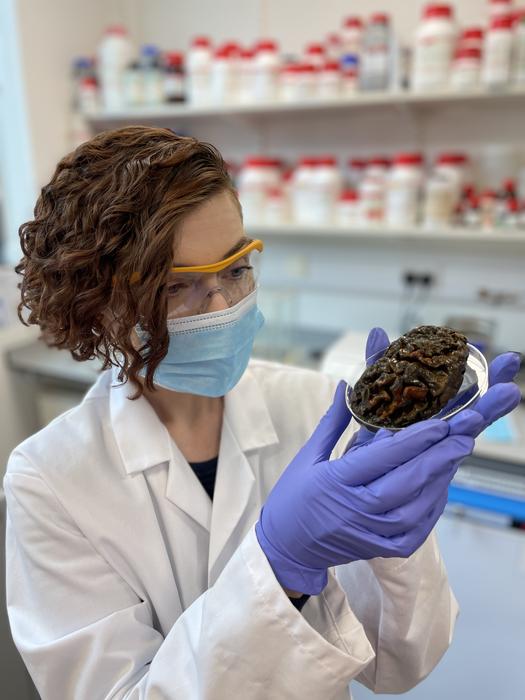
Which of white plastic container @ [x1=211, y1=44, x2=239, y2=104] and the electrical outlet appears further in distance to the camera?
the electrical outlet

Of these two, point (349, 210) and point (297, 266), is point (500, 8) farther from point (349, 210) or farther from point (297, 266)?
point (297, 266)

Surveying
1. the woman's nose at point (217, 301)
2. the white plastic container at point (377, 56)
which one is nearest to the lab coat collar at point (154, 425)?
the woman's nose at point (217, 301)

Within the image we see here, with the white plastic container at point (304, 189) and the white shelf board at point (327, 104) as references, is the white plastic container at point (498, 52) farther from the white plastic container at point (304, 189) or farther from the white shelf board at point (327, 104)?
the white plastic container at point (304, 189)

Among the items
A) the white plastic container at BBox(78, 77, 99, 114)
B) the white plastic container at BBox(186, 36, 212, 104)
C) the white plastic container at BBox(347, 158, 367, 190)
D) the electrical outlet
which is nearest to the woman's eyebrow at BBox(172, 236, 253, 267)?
the white plastic container at BBox(347, 158, 367, 190)

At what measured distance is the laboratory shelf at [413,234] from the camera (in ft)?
6.22

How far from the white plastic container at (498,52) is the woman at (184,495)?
1.34 m

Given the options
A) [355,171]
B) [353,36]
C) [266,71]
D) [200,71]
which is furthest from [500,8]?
[200,71]

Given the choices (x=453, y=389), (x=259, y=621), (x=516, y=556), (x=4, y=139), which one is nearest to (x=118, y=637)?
(x=259, y=621)

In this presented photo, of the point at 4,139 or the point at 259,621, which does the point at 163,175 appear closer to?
the point at 259,621

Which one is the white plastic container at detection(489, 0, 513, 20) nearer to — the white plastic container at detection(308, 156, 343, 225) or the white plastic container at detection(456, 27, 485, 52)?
the white plastic container at detection(456, 27, 485, 52)

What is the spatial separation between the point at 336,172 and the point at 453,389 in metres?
1.59

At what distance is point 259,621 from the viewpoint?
2.16 ft

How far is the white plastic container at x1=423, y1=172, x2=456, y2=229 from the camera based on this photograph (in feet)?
6.40

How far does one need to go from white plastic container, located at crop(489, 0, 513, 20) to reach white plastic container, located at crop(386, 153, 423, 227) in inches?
19.1
